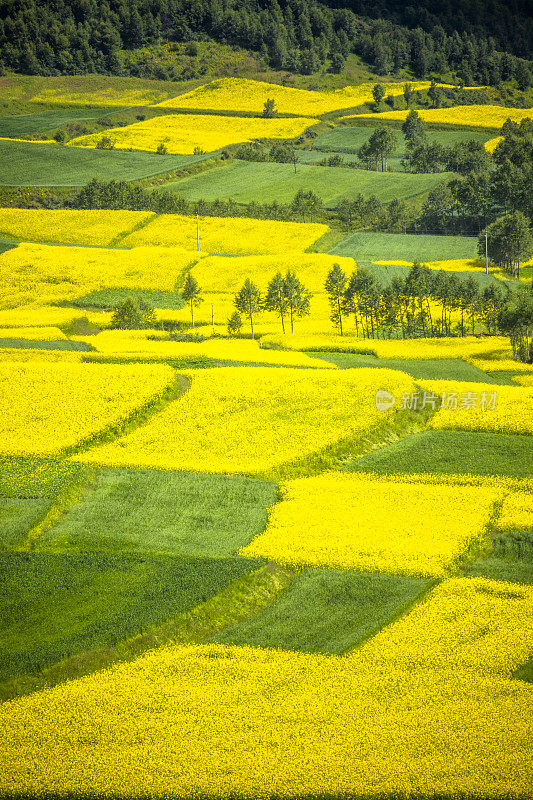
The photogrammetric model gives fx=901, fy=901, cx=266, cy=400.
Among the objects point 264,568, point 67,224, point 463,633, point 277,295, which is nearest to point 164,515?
point 264,568

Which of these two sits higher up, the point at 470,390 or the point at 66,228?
the point at 66,228

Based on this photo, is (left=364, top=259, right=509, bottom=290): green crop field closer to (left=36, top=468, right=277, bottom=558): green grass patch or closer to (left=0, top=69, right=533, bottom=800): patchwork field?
(left=0, top=69, right=533, bottom=800): patchwork field

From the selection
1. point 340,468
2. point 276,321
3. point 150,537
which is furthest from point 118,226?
point 150,537

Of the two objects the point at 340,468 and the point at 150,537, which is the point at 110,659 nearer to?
the point at 150,537

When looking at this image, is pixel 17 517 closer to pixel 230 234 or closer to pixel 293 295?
pixel 293 295

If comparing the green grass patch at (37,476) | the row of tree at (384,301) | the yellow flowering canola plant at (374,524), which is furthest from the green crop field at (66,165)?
the yellow flowering canola plant at (374,524)

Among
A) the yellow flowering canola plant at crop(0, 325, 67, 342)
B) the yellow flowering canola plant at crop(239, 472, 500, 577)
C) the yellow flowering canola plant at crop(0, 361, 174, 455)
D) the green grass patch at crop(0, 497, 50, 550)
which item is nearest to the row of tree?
the yellow flowering canola plant at crop(0, 325, 67, 342)

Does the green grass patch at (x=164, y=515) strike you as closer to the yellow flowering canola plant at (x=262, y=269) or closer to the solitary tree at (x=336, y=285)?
the solitary tree at (x=336, y=285)
